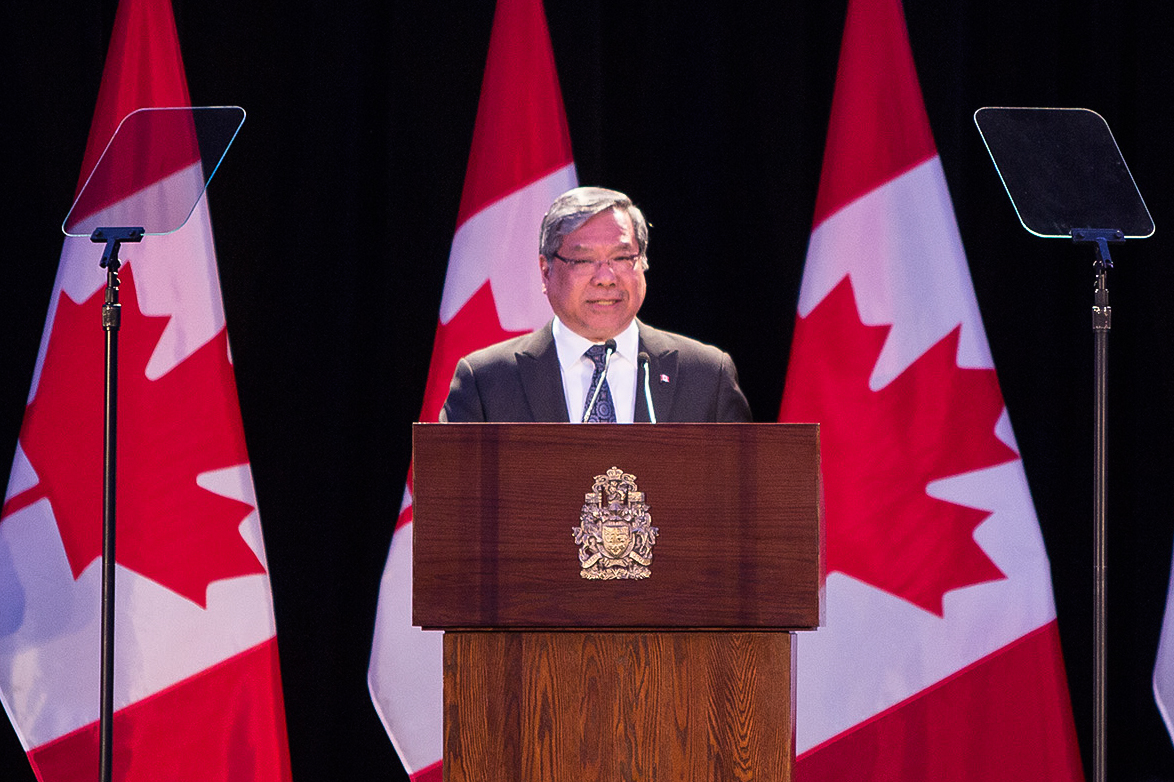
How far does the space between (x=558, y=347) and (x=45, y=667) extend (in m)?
1.78

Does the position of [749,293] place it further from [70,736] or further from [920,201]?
[70,736]

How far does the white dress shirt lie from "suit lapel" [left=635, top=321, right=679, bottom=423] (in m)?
0.03

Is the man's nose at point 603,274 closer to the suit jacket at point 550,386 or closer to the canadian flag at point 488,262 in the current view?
the suit jacket at point 550,386

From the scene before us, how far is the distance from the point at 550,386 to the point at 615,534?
2.15 ft

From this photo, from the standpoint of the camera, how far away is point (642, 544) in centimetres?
178

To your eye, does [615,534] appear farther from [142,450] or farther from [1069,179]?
[142,450]

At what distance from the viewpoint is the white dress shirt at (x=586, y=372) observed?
2.38m

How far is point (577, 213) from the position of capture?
2.40 m

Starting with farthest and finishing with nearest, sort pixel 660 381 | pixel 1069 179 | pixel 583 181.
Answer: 1. pixel 583 181
2. pixel 1069 179
3. pixel 660 381

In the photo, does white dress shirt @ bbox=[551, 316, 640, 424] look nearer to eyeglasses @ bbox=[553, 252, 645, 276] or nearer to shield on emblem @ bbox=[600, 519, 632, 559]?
eyeglasses @ bbox=[553, 252, 645, 276]

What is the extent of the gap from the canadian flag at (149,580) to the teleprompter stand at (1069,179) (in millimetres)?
2006

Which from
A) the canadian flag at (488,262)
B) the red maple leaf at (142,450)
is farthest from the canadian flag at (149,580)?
the canadian flag at (488,262)

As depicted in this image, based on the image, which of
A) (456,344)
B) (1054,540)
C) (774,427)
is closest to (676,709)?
(774,427)

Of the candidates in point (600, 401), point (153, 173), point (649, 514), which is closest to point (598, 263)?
point (600, 401)
